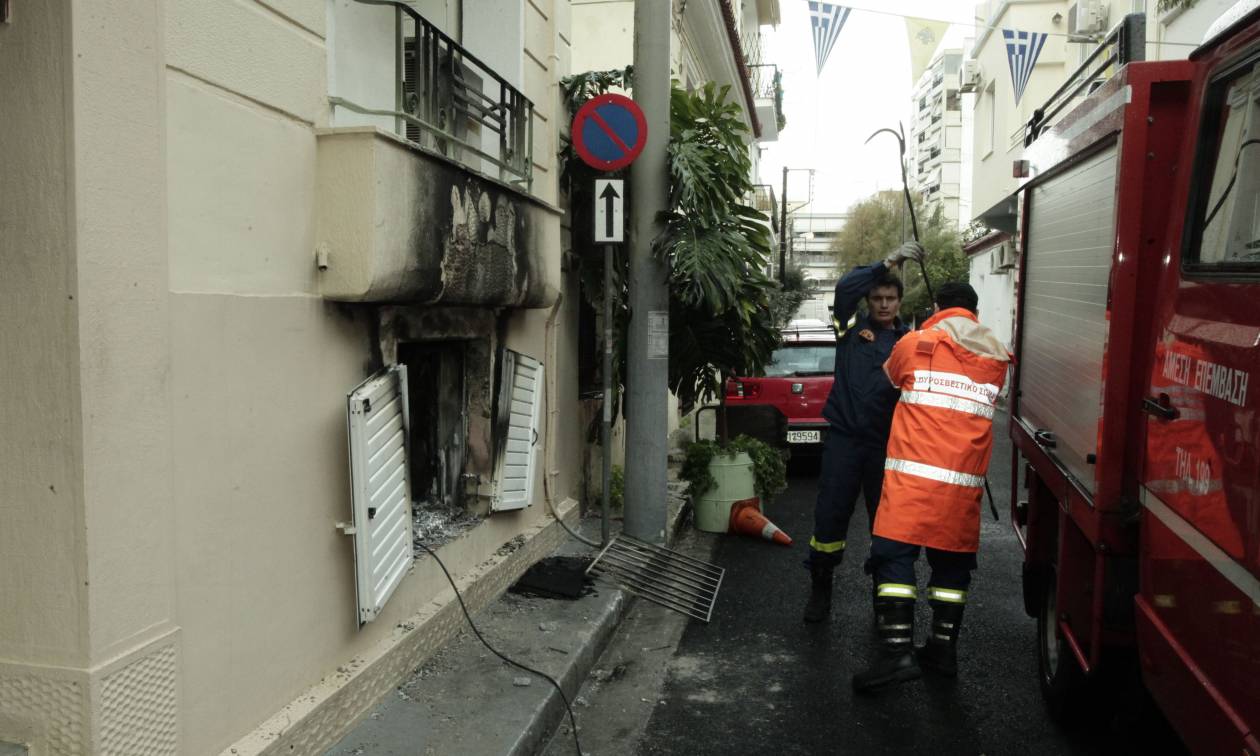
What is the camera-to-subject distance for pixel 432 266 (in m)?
4.34

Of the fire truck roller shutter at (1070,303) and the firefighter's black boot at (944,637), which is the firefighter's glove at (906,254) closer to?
the fire truck roller shutter at (1070,303)

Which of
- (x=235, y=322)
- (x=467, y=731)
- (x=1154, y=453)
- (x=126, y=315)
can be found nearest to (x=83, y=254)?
(x=126, y=315)

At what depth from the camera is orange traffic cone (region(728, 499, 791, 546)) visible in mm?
7867

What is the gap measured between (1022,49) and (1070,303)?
426 inches

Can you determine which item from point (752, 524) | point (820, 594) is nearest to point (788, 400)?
point (752, 524)

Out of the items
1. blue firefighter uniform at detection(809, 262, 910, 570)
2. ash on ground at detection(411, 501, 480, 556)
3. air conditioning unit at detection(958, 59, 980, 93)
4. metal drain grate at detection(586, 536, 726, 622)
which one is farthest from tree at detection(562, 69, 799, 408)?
air conditioning unit at detection(958, 59, 980, 93)

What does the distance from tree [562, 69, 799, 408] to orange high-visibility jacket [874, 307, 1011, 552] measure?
2.40 m

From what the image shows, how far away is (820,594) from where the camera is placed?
231 inches

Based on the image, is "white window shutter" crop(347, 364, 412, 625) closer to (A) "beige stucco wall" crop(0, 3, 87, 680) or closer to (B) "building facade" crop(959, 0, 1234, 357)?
(A) "beige stucco wall" crop(0, 3, 87, 680)

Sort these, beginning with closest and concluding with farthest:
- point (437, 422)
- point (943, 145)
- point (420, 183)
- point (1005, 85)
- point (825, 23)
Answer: point (420, 183) < point (437, 422) < point (825, 23) < point (1005, 85) < point (943, 145)

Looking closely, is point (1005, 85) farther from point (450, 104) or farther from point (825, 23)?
point (450, 104)

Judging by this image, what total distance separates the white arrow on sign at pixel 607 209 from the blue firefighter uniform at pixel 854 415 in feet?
4.98

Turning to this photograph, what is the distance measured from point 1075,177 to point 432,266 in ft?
8.82

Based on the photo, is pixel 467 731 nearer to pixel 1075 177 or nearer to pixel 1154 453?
pixel 1154 453
